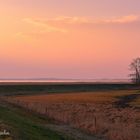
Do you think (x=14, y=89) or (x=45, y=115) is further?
(x=14, y=89)

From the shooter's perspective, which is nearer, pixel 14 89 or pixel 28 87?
pixel 14 89

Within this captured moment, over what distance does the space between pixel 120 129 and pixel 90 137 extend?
2527 mm

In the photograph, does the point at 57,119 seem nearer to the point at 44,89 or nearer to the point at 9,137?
the point at 9,137

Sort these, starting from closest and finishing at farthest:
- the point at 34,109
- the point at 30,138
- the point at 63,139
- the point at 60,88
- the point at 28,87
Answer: the point at 30,138
the point at 63,139
the point at 34,109
the point at 28,87
the point at 60,88

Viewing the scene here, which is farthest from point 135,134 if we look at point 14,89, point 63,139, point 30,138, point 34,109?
point 14,89

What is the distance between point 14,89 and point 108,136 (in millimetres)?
89682

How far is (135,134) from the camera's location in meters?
29.9

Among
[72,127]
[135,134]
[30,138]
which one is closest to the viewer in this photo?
[30,138]

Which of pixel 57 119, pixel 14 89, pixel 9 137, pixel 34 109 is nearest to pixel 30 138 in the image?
pixel 9 137

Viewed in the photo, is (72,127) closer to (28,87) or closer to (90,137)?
(90,137)

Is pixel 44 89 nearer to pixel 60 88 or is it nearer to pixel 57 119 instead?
pixel 60 88

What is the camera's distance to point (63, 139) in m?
26.7

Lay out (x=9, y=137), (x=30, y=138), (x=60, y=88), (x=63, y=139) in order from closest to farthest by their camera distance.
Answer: (x=9, y=137) → (x=30, y=138) → (x=63, y=139) → (x=60, y=88)

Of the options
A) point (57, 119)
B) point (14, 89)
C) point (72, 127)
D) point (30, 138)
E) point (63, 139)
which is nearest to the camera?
point (30, 138)
